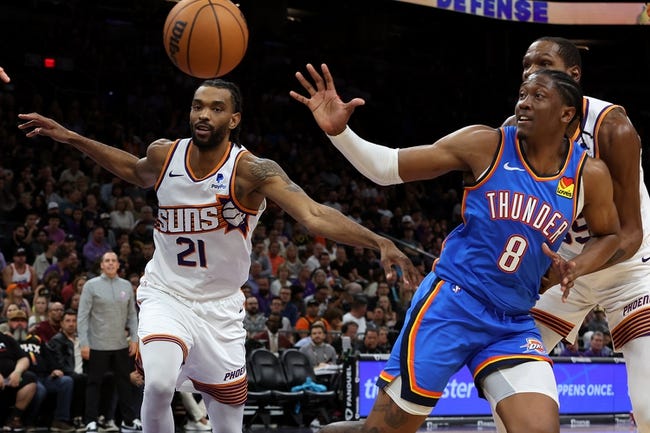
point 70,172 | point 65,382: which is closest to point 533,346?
point 65,382

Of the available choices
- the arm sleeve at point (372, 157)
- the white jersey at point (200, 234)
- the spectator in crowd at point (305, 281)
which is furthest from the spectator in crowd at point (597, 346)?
the arm sleeve at point (372, 157)

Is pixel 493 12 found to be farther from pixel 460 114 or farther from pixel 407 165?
pixel 407 165

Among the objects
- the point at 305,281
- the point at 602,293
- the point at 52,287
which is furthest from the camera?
the point at 305,281

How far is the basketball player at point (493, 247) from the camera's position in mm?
4363

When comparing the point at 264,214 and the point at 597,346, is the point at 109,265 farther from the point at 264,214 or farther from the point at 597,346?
the point at 597,346

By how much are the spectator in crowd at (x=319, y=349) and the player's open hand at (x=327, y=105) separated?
27.1 ft

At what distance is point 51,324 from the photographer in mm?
11453

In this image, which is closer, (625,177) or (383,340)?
(625,177)

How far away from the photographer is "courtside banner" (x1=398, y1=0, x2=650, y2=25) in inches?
781

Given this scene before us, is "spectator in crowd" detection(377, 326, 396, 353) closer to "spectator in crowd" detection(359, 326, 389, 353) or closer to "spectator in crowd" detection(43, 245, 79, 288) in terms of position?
"spectator in crowd" detection(359, 326, 389, 353)

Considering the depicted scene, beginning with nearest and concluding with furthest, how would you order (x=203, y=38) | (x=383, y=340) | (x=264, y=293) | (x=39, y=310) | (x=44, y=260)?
(x=203, y=38), (x=39, y=310), (x=383, y=340), (x=44, y=260), (x=264, y=293)

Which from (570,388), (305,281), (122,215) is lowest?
(570,388)

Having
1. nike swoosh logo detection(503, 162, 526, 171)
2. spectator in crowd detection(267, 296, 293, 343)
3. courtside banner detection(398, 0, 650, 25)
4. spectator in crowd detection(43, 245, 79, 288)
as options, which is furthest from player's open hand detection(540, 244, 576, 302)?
courtside banner detection(398, 0, 650, 25)

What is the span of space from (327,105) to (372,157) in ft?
1.06
